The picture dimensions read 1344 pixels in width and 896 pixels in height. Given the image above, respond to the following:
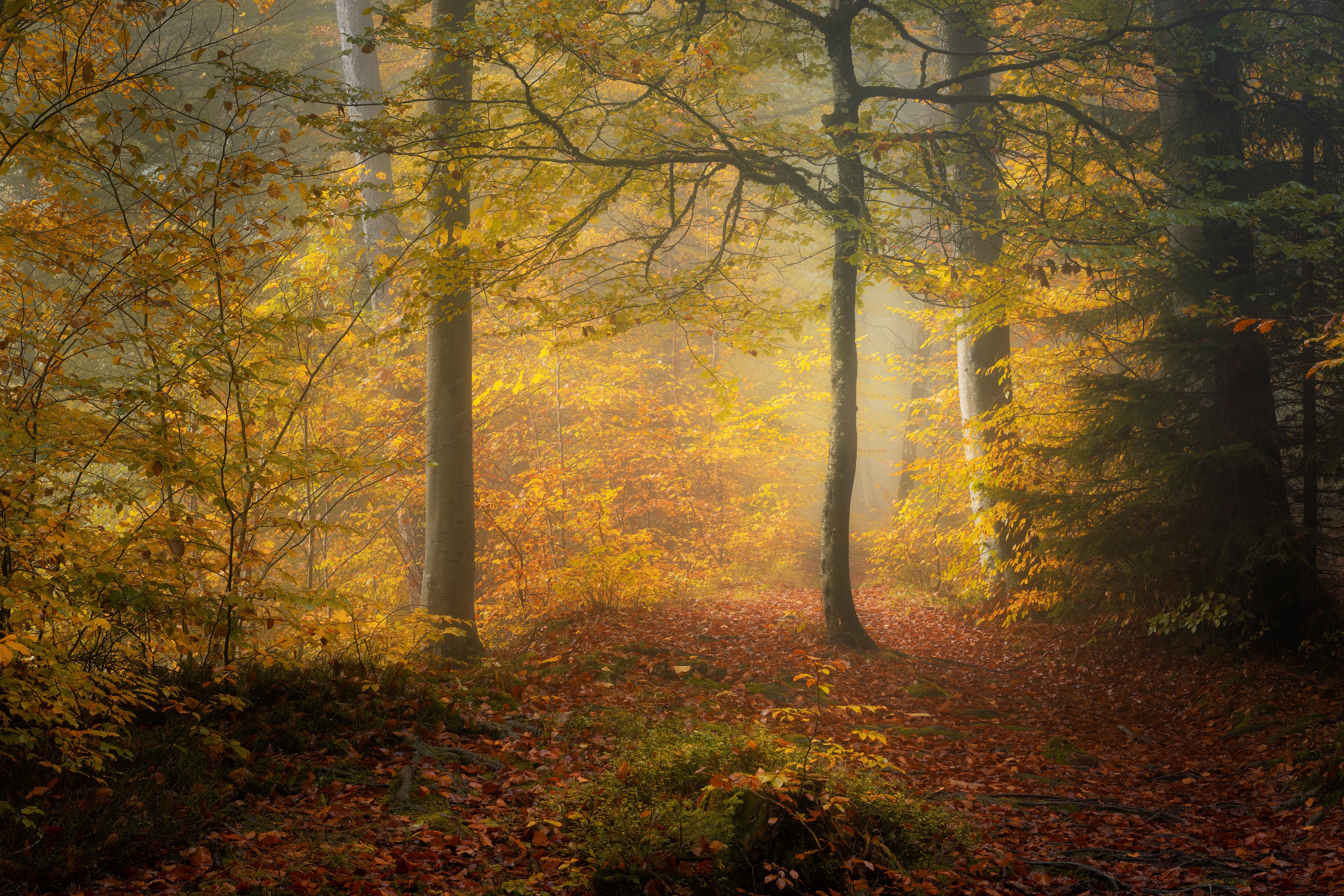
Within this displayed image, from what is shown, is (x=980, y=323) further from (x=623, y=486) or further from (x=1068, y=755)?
(x=623, y=486)

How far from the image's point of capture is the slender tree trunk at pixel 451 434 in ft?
26.0

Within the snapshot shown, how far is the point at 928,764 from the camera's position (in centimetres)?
626

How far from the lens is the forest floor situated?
3.71 meters

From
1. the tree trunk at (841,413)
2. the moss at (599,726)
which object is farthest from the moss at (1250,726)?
the moss at (599,726)

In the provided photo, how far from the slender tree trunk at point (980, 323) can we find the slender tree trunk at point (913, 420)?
502cm

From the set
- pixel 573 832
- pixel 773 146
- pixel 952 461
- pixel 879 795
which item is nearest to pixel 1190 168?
pixel 773 146

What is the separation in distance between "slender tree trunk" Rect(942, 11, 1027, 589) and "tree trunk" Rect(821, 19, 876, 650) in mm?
1199

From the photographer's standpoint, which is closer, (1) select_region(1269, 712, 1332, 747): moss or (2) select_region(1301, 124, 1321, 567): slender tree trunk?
(1) select_region(1269, 712, 1332, 747): moss

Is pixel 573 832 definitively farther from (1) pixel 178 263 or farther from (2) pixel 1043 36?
(2) pixel 1043 36

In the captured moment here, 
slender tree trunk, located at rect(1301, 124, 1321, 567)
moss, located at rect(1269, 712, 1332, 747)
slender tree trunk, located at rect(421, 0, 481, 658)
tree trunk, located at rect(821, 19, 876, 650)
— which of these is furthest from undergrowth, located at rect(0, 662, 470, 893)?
slender tree trunk, located at rect(1301, 124, 1321, 567)

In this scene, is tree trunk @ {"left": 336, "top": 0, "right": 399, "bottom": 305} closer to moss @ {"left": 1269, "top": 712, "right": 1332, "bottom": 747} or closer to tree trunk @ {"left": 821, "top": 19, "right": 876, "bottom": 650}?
tree trunk @ {"left": 821, "top": 19, "right": 876, "bottom": 650}

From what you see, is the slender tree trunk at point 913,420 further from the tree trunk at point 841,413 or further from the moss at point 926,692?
the moss at point 926,692

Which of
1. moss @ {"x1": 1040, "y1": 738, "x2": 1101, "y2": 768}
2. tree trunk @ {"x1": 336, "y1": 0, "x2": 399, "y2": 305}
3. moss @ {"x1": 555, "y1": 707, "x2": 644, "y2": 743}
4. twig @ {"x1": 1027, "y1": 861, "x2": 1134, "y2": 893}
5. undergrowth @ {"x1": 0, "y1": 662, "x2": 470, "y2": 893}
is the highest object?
tree trunk @ {"x1": 336, "y1": 0, "x2": 399, "y2": 305}

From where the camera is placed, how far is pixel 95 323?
4793 millimetres
